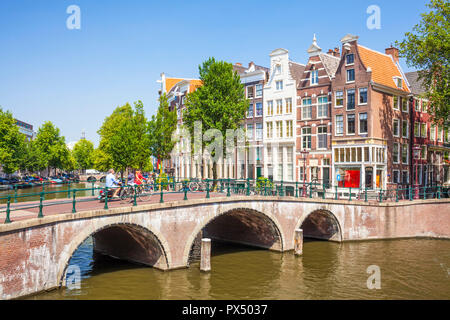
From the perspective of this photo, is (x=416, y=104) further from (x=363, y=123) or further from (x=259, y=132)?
(x=259, y=132)

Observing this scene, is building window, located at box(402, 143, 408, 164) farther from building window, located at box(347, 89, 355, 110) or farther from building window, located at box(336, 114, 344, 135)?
building window, located at box(347, 89, 355, 110)

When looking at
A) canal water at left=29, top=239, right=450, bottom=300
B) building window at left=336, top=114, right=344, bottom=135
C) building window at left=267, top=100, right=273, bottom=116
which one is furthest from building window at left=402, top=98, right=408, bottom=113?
canal water at left=29, top=239, right=450, bottom=300

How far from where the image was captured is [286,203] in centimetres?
2233

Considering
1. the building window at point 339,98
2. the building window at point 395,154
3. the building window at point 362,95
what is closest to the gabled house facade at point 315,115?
the building window at point 339,98

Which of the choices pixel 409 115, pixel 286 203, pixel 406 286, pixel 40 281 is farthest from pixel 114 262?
pixel 409 115

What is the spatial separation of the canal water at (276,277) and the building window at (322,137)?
14.0 m

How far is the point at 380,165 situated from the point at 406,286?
17797 mm

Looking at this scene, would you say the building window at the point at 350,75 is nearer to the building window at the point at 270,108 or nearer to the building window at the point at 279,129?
the building window at the point at 279,129

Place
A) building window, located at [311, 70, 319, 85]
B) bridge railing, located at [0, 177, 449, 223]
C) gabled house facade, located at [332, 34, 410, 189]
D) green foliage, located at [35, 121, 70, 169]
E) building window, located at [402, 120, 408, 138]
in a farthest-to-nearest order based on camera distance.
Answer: green foliage, located at [35, 121, 70, 169] → building window, located at [311, 70, 319, 85] → building window, located at [402, 120, 408, 138] → gabled house facade, located at [332, 34, 410, 189] → bridge railing, located at [0, 177, 449, 223]

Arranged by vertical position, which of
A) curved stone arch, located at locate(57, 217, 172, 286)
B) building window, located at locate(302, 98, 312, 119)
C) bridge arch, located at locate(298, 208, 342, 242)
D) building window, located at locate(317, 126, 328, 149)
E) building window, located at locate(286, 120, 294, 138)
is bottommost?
bridge arch, located at locate(298, 208, 342, 242)

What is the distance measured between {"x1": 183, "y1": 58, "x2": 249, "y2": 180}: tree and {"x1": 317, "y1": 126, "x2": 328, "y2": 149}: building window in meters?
8.05

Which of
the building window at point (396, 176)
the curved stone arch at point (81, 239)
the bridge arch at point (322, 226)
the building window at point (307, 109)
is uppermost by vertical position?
the building window at point (307, 109)

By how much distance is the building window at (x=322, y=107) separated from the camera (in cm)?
3525

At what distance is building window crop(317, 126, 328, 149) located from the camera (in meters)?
35.3
